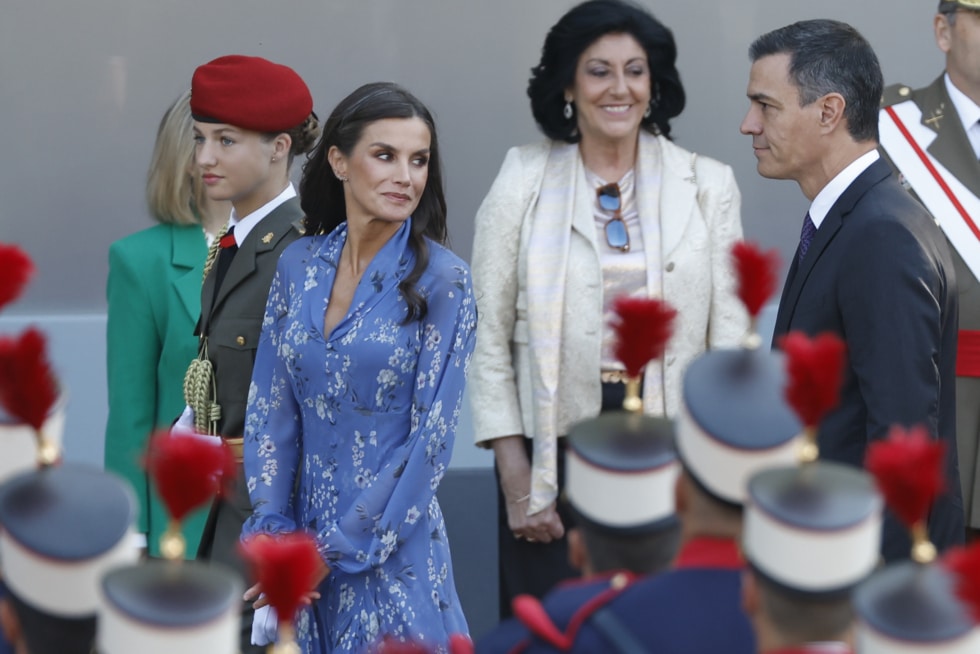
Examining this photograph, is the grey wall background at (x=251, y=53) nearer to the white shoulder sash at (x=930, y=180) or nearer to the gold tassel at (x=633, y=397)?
the white shoulder sash at (x=930, y=180)

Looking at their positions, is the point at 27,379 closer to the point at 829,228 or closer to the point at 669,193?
the point at 829,228

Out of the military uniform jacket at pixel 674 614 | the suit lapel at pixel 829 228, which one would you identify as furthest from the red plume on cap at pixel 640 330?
the suit lapel at pixel 829 228

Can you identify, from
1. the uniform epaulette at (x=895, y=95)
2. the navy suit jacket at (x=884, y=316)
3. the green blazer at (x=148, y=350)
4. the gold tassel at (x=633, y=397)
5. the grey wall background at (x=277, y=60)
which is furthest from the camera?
the grey wall background at (x=277, y=60)

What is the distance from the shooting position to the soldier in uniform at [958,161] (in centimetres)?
408

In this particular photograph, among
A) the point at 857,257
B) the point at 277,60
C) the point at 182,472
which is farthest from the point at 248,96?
the point at 182,472

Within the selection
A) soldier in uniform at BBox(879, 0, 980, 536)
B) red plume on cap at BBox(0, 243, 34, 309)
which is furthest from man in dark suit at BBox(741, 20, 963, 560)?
red plume on cap at BBox(0, 243, 34, 309)

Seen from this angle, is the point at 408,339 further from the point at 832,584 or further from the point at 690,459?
the point at 832,584

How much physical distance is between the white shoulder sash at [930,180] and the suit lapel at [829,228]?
28.7 inches

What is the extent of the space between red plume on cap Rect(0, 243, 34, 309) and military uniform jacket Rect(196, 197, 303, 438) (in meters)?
1.55

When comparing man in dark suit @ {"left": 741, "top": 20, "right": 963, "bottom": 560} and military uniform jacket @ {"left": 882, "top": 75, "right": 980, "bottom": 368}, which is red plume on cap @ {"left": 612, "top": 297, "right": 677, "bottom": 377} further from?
military uniform jacket @ {"left": 882, "top": 75, "right": 980, "bottom": 368}

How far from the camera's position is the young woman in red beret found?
3.59 metres

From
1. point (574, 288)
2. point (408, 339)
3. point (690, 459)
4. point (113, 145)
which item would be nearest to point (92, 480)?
point (690, 459)

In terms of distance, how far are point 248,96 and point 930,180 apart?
1.73m

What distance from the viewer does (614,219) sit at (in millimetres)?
4031
